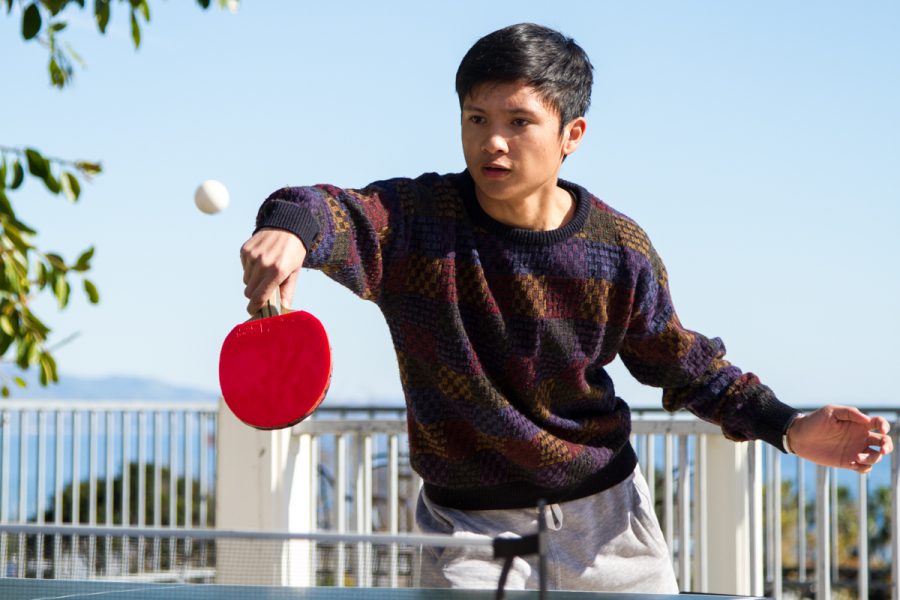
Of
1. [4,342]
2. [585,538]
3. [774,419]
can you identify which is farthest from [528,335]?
[4,342]

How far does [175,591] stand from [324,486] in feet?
15.3

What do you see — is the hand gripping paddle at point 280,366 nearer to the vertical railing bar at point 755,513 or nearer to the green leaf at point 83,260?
the green leaf at point 83,260

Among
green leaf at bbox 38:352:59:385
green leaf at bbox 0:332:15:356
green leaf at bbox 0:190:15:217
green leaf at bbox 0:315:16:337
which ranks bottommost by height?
green leaf at bbox 38:352:59:385

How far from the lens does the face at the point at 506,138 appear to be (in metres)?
2.23

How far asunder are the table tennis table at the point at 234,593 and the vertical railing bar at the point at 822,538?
246 cm

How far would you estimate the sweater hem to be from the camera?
7.73 feet

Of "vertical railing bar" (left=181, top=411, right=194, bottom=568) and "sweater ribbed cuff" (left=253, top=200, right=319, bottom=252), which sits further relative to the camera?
"vertical railing bar" (left=181, top=411, right=194, bottom=568)

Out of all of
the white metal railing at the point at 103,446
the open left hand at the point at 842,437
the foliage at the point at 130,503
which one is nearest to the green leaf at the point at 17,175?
the open left hand at the point at 842,437

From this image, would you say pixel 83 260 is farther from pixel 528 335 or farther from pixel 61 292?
pixel 528 335

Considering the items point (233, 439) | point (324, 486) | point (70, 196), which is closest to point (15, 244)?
point (70, 196)

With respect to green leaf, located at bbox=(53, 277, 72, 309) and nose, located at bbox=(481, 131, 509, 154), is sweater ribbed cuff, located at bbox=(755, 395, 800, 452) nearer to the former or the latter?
nose, located at bbox=(481, 131, 509, 154)

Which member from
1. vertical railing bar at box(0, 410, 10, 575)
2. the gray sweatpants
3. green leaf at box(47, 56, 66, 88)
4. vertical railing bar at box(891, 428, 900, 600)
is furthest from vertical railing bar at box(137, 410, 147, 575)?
the gray sweatpants

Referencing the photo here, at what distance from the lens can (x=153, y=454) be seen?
23.6 ft

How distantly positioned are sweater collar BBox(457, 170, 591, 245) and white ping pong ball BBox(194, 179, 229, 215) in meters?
3.53
